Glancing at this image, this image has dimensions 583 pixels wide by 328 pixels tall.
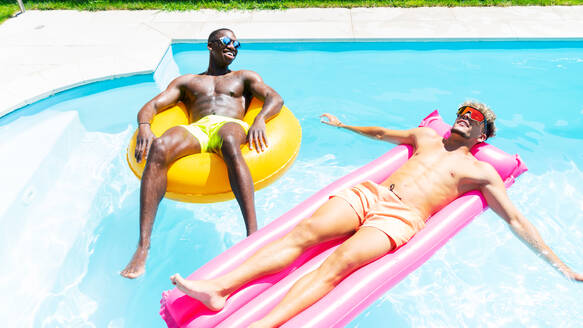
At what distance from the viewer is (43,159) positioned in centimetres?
373

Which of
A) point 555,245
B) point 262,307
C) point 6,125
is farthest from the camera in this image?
point 6,125

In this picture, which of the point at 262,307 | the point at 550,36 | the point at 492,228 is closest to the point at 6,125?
the point at 262,307

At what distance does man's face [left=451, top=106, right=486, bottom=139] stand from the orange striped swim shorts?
2.18 feet

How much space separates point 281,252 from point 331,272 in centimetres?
30

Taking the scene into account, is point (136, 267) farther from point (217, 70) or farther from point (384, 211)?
point (217, 70)

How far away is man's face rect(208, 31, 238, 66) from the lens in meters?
3.29

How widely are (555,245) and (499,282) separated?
0.68 metres

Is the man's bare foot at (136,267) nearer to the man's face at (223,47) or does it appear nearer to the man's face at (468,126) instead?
the man's face at (223,47)

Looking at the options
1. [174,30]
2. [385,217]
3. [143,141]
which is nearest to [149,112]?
[143,141]

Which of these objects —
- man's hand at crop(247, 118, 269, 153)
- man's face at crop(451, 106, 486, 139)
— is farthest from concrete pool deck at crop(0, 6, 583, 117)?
man's face at crop(451, 106, 486, 139)

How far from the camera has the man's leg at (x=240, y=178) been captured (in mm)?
2627

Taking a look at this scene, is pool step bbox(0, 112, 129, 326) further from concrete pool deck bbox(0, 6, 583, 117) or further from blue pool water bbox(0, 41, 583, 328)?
concrete pool deck bbox(0, 6, 583, 117)

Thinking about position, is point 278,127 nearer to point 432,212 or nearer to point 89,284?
point 432,212

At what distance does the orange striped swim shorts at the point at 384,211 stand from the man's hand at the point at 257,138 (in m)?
0.64
